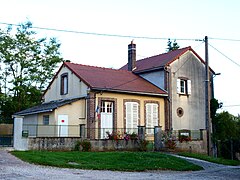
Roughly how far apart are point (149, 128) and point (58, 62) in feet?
60.8

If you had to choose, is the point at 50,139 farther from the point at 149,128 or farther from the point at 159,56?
the point at 159,56

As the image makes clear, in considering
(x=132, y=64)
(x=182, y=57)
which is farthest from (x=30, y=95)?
(x=182, y=57)

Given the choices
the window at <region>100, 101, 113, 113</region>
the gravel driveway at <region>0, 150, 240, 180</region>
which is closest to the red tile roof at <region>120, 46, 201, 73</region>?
the window at <region>100, 101, 113, 113</region>

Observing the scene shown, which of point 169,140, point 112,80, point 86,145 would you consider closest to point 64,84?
point 112,80

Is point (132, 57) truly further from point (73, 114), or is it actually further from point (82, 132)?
point (82, 132)

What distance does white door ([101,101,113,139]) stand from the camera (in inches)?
1065

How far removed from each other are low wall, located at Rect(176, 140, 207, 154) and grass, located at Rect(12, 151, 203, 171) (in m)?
5.37

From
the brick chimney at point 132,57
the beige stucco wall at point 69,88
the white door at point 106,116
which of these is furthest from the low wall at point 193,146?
the brick chimney at point 132,57

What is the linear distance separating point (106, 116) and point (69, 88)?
4050 millimetres

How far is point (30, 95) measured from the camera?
133 feet

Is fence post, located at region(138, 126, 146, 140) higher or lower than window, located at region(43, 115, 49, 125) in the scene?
lower

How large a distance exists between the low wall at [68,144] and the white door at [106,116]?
2969mm

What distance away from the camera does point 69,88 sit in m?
29.3

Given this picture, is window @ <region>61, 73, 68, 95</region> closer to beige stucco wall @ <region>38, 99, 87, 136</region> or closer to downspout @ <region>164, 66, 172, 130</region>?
beige stucco wall @ <region>38, 99, 87, 136</region>
